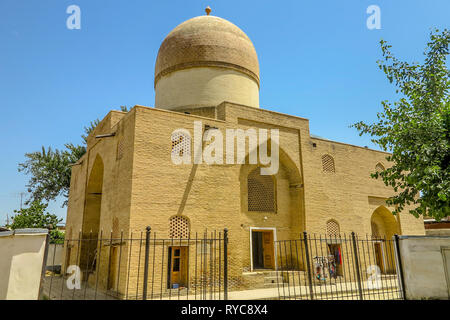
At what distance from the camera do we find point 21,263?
511 centimetres

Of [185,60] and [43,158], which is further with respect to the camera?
[43,158]

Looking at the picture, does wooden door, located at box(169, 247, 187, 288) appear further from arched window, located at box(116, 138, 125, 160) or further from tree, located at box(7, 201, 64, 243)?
tree, located at box(7, 201, 64, 243)

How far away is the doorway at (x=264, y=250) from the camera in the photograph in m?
12.3

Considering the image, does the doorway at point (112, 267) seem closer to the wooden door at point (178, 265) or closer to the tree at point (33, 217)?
the wooden door at point (178, 265)

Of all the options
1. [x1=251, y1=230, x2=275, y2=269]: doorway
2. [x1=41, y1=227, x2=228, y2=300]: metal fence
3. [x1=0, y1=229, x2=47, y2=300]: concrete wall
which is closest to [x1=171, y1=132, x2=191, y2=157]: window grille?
Result: [x1=41, y1=227, x2=228, y2=300]: metal fence

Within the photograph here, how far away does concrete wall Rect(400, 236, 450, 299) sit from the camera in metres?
6.87

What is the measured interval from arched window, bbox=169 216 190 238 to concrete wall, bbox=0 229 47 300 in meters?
4.89

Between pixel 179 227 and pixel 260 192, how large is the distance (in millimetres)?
3916

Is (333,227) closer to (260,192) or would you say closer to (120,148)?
(260,192)

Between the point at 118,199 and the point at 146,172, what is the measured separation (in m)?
1.44

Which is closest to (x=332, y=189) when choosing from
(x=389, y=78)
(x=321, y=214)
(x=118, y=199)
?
(x=321, y=214)
